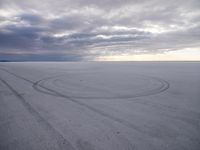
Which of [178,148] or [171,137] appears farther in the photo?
[171,137]

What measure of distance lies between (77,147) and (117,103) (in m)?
3.18

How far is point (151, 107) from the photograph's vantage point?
5.12 m

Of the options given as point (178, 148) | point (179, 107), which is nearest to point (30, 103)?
point (178, 148)

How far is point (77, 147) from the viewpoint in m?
2.78

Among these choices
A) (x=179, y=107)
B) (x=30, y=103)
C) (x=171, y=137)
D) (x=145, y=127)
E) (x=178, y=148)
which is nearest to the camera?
(x=178, y=148)

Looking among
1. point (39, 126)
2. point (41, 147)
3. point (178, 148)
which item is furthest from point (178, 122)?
point (39, 126)

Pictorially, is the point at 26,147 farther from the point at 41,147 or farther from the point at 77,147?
the point at 77,147

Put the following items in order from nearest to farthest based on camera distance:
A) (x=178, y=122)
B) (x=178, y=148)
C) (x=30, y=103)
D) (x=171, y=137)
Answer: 1. (x=178, y=148)
2. (x=171, y=137)
3. (x=178, y=122)
4. (x=30, y=103)

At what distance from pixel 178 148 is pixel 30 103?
5701 mm

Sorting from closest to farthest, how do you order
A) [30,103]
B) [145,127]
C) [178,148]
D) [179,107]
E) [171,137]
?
[178,148] → [171,137] → [145,127] → [179,107] → [30,103]

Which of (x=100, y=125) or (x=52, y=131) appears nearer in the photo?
(x=52, y=131)

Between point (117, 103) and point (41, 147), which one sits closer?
point (41, 147)

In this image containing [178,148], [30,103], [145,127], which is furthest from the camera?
[30,103]

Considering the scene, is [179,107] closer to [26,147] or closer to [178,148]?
[178,148]
